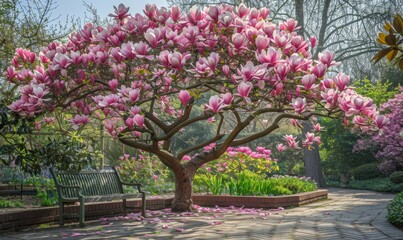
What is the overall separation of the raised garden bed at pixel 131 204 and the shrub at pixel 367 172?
10209mm

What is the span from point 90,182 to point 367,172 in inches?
658

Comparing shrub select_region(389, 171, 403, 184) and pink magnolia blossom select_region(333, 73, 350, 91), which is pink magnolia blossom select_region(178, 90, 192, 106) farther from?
shrub select_region(389, 171, 403, 184)

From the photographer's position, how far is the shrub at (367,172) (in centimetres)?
2166

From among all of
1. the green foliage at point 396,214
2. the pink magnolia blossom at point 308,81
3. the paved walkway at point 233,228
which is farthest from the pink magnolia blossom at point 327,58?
the green foliage at point 396,214

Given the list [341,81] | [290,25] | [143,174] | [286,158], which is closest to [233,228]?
[341,81]

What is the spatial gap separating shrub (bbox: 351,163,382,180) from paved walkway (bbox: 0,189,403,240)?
14060 millimetres

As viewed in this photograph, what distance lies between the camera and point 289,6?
21.1 m

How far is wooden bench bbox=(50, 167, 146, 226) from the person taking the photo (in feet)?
23.1

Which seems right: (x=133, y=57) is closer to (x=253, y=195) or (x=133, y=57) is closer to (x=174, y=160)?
(x=174, y=160)

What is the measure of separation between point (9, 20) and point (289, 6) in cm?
1307

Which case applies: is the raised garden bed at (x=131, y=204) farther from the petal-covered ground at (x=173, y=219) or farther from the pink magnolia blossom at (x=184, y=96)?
the pink magnolia blossom at (x=184, y=96)

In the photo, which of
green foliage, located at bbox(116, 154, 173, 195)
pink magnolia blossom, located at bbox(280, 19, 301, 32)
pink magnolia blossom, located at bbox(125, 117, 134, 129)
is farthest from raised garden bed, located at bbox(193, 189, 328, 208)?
pink magnolia blossom, located at bbox(125, 117, 134, 129)

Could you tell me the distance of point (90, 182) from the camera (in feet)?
25.9

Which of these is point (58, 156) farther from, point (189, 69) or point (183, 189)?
point (183, 189)
